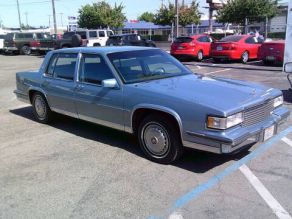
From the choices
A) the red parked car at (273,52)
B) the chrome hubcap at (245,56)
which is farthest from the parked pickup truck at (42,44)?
the red parked car at (273,52)

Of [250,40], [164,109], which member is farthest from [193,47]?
[164,109]

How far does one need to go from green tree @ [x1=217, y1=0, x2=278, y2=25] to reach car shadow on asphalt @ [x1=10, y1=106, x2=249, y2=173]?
31900 millimetres

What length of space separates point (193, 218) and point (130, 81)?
2419 mm

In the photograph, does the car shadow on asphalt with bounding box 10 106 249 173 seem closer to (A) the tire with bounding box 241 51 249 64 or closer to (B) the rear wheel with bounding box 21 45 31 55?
(A) the tire with bounding box 241 51 249 64

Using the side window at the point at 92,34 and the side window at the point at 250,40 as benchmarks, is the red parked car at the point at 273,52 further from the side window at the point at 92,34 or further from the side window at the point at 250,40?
the side window at the point at 92,34

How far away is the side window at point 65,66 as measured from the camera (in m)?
6.39

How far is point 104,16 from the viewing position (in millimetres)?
53938

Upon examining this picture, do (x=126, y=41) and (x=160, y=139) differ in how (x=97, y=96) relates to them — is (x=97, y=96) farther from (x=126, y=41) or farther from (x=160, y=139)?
(x=126, y=41)

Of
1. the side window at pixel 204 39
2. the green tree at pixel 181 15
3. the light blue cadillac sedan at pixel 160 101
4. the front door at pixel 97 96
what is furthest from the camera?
the green tree at pixel 181 15

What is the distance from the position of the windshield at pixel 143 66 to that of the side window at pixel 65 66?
3.03ft

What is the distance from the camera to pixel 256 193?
4215 millimetres

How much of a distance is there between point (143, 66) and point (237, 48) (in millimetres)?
13613

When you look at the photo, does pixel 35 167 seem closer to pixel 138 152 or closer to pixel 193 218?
pixel 138 152

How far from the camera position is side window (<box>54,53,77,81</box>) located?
6.39m
